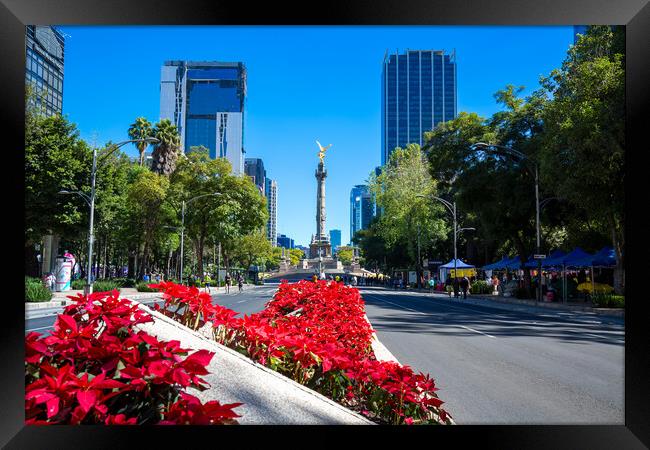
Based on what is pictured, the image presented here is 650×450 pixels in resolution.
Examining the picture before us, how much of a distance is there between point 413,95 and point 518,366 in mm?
143933

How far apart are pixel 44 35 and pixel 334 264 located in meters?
71.3

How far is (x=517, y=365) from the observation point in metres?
11.0

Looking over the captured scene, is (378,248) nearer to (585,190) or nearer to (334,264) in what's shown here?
(334,264)

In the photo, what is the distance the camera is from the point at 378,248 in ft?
297

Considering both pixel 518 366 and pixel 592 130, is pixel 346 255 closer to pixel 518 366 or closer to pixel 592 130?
pixel 592 130

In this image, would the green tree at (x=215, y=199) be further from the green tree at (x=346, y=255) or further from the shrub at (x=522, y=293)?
the green tree at (x=346, y=255)

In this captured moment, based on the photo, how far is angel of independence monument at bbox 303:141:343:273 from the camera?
104938 millimetres

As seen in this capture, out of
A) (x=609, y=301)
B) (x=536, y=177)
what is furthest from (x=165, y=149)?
(x=609, y=301)

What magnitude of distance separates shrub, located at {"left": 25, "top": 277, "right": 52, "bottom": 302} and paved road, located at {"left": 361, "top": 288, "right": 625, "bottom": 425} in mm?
14735

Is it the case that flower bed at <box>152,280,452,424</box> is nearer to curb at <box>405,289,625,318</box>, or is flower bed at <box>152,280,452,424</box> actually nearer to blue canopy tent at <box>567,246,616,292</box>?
curb at <box>405,289,625,318</box>

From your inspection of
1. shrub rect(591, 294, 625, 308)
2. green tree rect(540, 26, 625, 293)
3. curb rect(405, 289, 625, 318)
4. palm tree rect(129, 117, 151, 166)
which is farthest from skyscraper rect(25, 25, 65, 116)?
shrub rect(591, 294, 625, 308)
